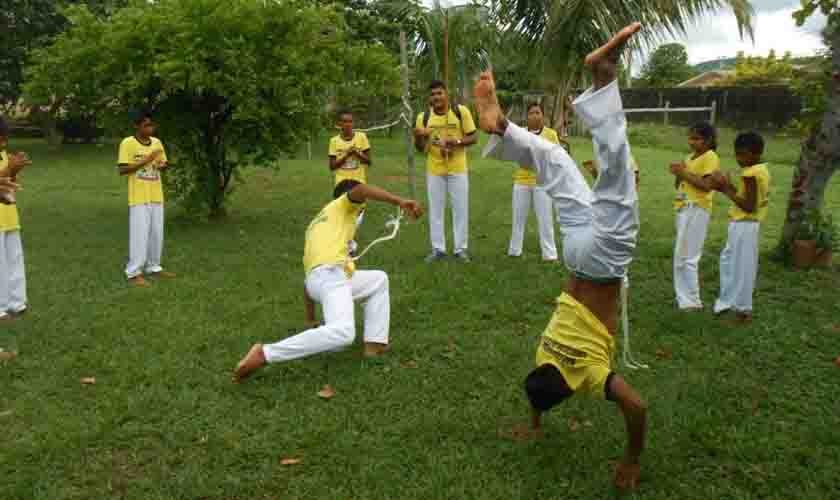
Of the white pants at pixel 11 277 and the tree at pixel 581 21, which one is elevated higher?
the tree at pixel 581 21

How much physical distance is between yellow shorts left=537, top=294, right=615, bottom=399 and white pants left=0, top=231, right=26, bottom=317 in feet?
17.4

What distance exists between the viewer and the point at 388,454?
4031mm

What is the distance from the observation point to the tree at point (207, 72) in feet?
31.1

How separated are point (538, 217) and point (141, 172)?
477 centimetres

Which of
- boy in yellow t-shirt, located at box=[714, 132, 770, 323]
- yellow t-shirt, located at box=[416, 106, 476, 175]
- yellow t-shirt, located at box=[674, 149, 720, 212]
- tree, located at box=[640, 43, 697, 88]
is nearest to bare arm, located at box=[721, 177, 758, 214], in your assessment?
boy in yellow t-shirt, located at box=[714, 132, 770, 323]

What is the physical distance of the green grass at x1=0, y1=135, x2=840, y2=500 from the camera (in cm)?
377

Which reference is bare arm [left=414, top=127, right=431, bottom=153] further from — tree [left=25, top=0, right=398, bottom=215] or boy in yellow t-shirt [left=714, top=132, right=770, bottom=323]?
boy in yellow t-shirt [left=714, top=132, right=770, bottom=323]

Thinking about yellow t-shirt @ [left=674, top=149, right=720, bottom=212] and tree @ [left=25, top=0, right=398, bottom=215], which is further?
tree @ [left=25, top=0, right=398, bottom=215]

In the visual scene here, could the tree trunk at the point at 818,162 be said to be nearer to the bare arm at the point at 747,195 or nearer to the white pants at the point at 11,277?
the bare arm at the point at 747,195

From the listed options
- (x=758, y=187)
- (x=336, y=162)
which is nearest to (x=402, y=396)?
(x=758, y=187)

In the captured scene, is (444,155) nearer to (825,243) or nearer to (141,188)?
(141,188)

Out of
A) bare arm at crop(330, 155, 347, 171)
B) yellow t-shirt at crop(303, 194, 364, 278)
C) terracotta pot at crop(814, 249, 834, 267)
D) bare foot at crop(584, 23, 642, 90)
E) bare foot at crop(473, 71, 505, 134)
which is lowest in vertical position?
terracotta pot at crop(814, 249, 834, 267)

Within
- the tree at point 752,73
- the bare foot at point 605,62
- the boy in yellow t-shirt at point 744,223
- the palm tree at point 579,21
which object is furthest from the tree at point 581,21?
the tree at point 752,73

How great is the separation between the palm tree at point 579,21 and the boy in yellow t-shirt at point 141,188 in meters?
5.87
